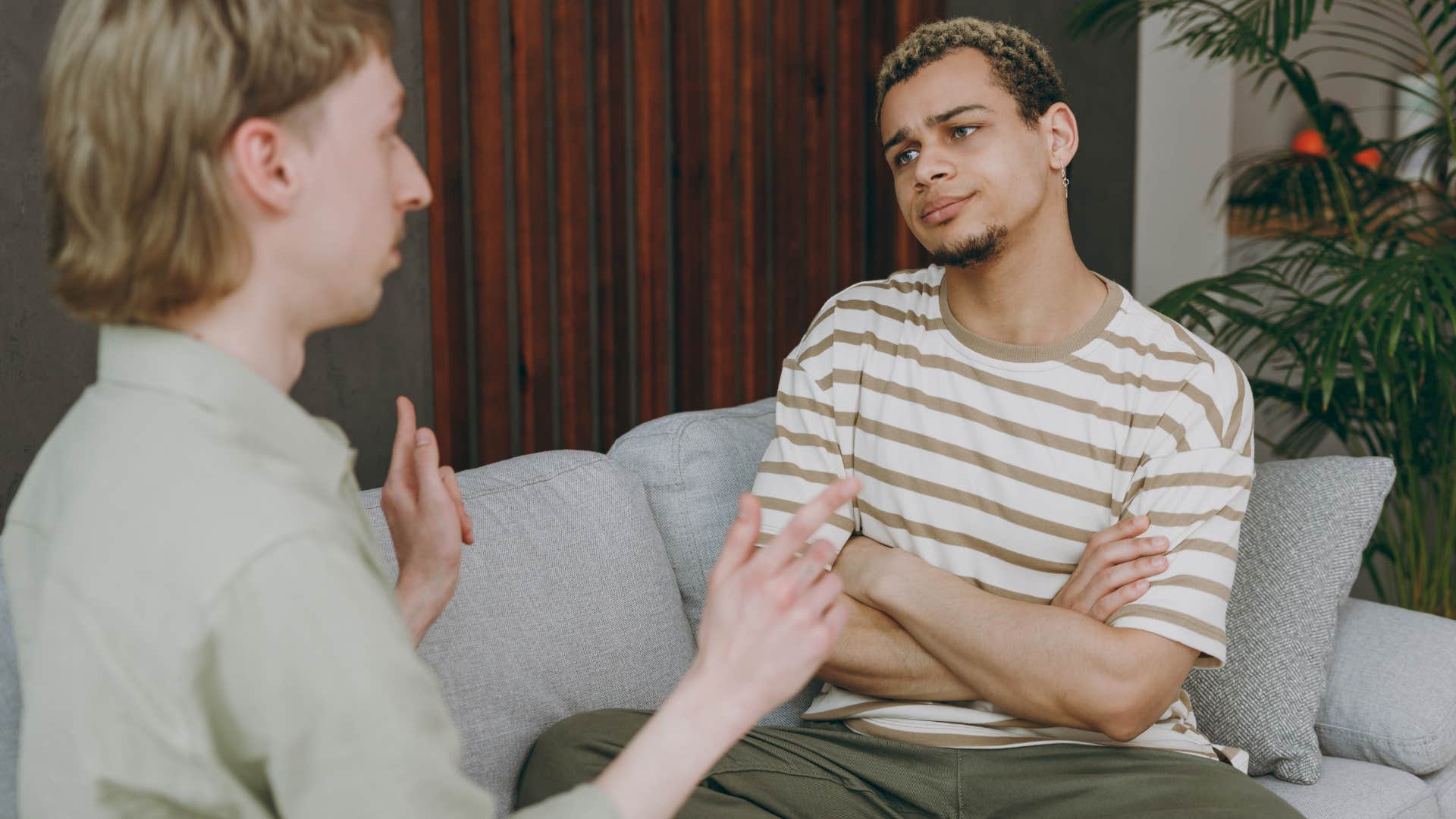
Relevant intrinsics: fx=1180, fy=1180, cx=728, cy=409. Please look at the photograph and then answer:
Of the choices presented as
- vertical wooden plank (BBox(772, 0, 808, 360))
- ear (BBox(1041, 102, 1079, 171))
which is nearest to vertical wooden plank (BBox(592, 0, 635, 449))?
vertical wooden plank (BBox(772, 0, 808, 360))

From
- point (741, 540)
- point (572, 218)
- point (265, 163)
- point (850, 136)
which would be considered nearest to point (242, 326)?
point (265, 163)

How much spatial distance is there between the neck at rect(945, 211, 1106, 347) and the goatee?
13 millimetres

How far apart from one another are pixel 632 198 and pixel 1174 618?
136cm

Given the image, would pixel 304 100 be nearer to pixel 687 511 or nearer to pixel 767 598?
pixel 767 598

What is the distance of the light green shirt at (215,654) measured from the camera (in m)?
0.62

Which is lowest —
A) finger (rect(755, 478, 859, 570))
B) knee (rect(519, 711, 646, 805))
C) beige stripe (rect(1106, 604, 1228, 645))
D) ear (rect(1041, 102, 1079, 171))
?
knee (rect(519, 711, 646, 805))

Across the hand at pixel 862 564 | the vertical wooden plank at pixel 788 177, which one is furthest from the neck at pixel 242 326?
the vertical wooden plank at pixel 788 177

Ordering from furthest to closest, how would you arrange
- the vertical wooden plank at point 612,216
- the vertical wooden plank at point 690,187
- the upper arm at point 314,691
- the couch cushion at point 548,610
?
the vertical wooden plank at point 690,187 → the vertical wooden plank at point 612,216 → the couch cushion at point 548,610 → the upper arm at point 314,691

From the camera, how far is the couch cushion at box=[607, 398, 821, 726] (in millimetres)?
1751

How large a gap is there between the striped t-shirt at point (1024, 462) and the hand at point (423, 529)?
550 mm

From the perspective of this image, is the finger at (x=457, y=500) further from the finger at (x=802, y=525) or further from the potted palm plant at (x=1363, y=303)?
the potted palm plant at (x=1363, y=303)

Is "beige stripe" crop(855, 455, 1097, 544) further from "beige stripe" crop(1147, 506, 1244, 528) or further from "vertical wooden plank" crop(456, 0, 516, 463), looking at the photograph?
"vertical wooden plank" crop(456, 0, 516, 463)

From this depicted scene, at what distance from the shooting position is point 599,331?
7.45 feet

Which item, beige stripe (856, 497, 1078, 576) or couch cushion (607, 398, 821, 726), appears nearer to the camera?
beige stripe (856, 497, 1078, 576)
